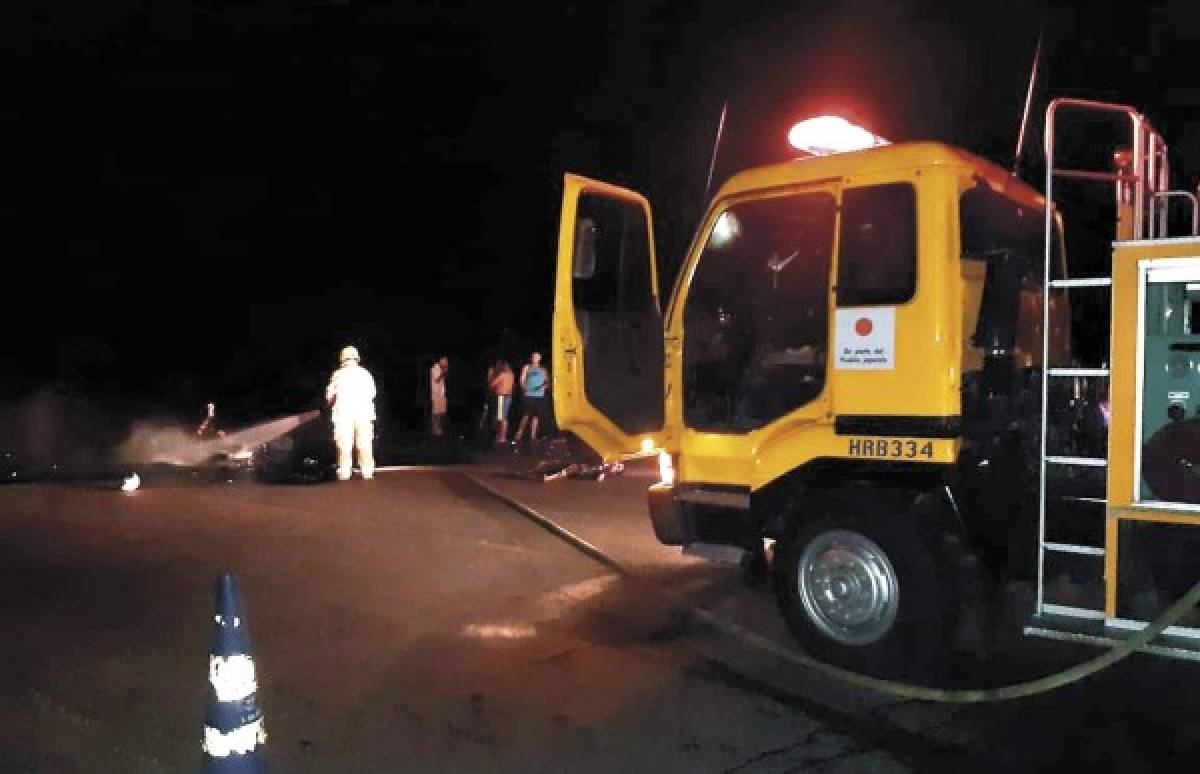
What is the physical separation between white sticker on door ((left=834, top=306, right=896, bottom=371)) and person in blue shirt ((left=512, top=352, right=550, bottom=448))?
38.1 feet

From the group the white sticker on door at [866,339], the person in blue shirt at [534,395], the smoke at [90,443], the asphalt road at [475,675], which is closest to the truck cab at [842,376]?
the white sticker on door at [866,339]

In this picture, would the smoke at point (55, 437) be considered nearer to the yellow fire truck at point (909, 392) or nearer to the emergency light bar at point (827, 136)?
the yellow fire truck at point (909, 392)

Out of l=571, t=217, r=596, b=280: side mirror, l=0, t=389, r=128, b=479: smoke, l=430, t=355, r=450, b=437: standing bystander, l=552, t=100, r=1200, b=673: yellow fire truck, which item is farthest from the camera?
l=430, t=355, r=450, b=437: standing bystander

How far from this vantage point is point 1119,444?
532cm

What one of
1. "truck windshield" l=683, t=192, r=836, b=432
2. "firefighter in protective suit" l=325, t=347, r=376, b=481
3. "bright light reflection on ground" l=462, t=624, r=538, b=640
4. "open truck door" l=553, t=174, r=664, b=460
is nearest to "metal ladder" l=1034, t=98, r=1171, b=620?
"truck windshield" l=683, t=192, r=836, b=432

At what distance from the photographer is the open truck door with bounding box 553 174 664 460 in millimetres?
6570

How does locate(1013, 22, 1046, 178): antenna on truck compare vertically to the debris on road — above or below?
above

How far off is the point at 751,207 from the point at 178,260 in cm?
4698

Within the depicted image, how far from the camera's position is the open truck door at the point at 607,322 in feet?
21.6

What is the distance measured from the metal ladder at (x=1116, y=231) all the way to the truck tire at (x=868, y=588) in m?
0.54

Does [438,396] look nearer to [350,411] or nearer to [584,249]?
[350,411]

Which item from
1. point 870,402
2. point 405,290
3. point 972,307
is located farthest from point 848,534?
point 405,290

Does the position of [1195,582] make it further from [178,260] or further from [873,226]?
[178,260]

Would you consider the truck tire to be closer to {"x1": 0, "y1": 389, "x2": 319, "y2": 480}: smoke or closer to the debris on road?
the debris on road
